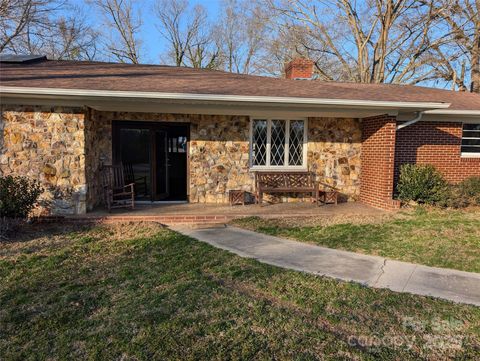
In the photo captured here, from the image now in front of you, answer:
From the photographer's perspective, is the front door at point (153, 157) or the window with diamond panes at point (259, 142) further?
the window with diamond panes at point (259, 142)

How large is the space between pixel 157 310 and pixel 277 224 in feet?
12.7

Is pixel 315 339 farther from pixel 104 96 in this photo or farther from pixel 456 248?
pixel 104 96

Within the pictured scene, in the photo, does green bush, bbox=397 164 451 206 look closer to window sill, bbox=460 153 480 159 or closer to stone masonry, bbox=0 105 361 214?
stone masonry, bbox=0 105 361 214

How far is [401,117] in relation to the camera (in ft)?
29.9

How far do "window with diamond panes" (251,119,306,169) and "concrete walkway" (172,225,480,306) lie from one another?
3.55 metres

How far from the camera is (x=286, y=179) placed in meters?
9.02

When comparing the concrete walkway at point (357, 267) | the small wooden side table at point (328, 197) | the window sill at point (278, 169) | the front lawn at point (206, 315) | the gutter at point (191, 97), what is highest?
the gutter at point (191, 97)

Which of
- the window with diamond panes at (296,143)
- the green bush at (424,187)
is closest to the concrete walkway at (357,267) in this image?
the window with diamond panes at (296,143)

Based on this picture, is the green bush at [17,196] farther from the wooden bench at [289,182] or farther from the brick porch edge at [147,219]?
the wooden bench at [289,182]

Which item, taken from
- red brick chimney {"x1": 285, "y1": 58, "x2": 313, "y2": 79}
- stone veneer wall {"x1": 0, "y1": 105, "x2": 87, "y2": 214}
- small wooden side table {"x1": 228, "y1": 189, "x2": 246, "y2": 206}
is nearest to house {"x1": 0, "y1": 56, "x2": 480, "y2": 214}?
stone veneer wall {"x1": 0, "y1": 105, "x2": 87, "y2": 214}

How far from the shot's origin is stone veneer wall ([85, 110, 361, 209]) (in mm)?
8406

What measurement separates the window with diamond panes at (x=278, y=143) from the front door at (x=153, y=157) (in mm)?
1775

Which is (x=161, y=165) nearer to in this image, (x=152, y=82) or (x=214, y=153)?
(x=214, y=153)

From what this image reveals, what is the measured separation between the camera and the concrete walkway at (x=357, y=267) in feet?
12.8
